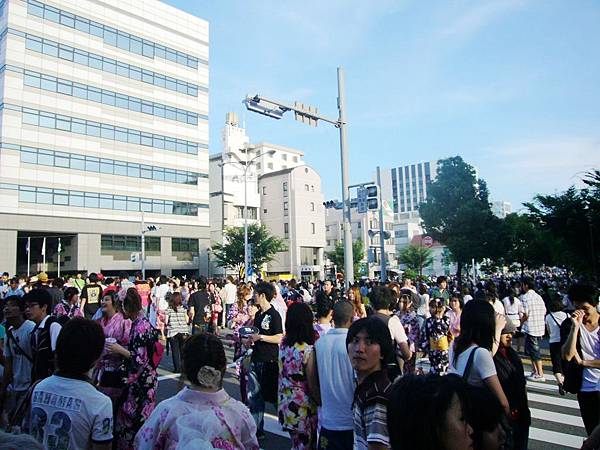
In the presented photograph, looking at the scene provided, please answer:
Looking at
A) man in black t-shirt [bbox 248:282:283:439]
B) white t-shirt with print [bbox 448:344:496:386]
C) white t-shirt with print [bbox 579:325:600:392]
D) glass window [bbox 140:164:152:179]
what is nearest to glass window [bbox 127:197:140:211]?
glass window [bbox 140:164:152:179]

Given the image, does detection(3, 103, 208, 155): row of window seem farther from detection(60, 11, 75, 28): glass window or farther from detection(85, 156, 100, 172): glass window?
detection(60, 11, 75, 28): glass window

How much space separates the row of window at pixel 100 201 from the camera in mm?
34312

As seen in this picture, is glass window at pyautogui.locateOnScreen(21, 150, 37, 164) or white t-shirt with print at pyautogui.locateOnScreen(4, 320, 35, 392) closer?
white t-shirt with print at pyautogui.locateOnScreen(4, 320, 35, 392)

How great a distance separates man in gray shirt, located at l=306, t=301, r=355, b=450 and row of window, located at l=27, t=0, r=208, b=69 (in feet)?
138

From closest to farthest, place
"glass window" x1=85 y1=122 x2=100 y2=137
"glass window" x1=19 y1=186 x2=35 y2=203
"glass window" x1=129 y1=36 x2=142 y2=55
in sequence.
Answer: "glass window" x1=19 y1=186 x2=35 y2=203, "glass window" x1=85 y1=122 x2=100 y2=137, "glass window" x1=129 y1=36 x2=142 y2=55

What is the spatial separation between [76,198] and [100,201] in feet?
6.51

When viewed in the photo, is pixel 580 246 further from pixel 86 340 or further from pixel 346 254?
pixel 86 340

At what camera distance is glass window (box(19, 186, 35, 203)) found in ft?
111

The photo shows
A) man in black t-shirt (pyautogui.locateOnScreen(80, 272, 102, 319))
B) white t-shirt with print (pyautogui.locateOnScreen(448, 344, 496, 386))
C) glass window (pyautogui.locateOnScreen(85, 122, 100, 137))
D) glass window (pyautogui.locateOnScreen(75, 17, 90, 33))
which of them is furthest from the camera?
glass window (pyautogui.locateOnScreen(85, 122, 100, 137))

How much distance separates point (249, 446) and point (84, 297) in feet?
31.3

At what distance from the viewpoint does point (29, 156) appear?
34.1m

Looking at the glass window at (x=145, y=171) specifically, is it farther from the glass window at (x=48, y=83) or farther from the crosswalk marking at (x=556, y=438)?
the crosswalk marking at (x=556, y=438)

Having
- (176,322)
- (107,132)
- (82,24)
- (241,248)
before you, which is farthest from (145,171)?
(176,322)

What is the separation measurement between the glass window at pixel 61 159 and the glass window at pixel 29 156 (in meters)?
1.53
